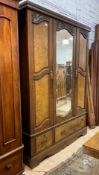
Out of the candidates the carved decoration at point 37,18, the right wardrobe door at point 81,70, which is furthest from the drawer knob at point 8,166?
the carved decoration at point 37,18

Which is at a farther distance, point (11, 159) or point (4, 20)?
point (11, 159)

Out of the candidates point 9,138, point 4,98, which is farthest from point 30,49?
point 9,138

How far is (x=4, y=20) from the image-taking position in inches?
60.9

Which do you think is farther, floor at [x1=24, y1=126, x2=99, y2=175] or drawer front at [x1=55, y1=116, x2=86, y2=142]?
drawer front at [x1=55, y1=116, x2=86, y2=142]

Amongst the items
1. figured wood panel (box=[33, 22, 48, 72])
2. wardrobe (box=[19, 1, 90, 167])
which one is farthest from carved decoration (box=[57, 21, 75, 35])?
figured wood panel (box=[33, 22, 48, 72])

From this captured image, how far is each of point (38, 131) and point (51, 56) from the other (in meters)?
0.97

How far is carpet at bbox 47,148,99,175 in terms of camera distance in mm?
1942

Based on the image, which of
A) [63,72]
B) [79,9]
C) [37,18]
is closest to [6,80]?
[37,18]

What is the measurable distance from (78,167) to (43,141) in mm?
536

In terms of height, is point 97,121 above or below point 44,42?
below

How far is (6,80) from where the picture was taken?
162 centimetres

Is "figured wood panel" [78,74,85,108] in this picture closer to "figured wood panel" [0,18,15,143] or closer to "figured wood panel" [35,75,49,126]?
"figured wood panel" [35,75,49,126]

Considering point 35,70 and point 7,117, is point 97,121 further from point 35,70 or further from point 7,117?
point 7,117

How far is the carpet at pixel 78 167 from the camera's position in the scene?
1942 millimetres
